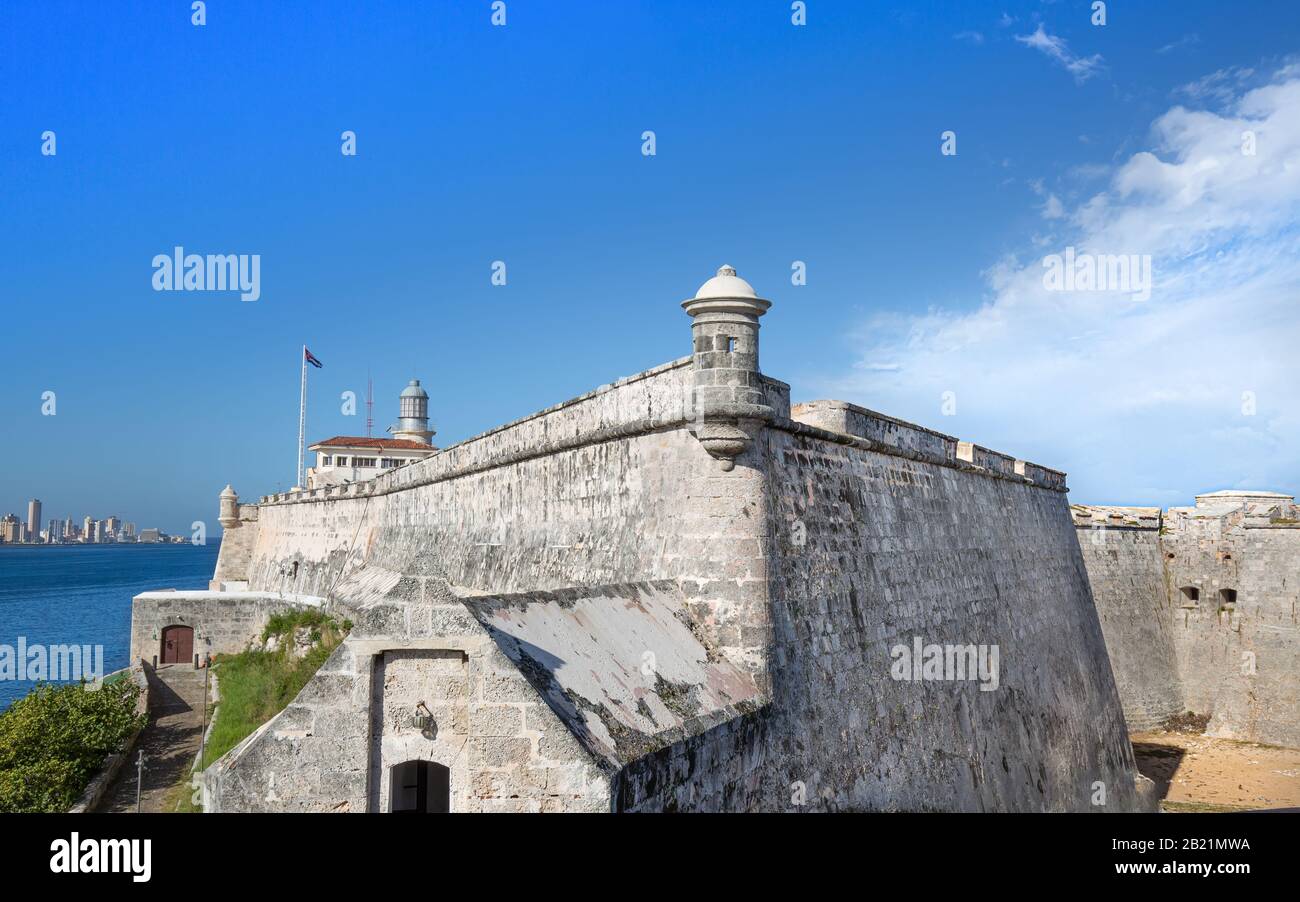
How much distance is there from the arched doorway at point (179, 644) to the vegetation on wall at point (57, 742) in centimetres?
521

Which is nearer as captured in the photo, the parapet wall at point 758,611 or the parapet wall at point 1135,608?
the parapet wall at point 758,611

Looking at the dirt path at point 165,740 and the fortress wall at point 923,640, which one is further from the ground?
the fortress wall at point 923,640

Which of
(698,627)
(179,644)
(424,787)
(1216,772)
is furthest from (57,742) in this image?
(1216,772)

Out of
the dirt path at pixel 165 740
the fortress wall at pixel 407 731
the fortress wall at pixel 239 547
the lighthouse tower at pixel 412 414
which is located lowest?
the dirt path at pixel 165 740

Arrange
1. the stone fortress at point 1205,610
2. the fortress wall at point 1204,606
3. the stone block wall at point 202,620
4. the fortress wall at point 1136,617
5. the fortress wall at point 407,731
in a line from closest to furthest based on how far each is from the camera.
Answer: the fortress wall at point 407,731
the stone fortress at point 1205,610
the fortress wall at point 1204,606
the fortress wall at point 1136,617
the stone block wall at point 202,620

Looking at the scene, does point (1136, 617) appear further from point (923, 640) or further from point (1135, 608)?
point (923, 640)

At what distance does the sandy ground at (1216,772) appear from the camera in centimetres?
2317

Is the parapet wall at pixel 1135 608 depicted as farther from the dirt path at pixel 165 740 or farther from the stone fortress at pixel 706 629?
the dirt path at pixel 165 740

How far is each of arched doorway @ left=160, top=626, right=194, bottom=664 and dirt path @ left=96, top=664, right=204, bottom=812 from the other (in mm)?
374

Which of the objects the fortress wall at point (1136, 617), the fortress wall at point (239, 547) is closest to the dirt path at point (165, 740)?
the fortress wall at point (239, 547)

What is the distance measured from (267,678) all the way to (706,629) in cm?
1974

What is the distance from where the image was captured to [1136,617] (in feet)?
99.0

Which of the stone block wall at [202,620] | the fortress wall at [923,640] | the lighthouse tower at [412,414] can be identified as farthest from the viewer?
the lighthouse tower at [412,414]

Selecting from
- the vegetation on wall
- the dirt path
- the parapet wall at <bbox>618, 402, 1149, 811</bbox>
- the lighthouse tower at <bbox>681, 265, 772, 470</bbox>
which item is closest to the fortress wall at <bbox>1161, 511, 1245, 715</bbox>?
the parapet wall at <bbox>618, 402, 1149, 811</bbox>
